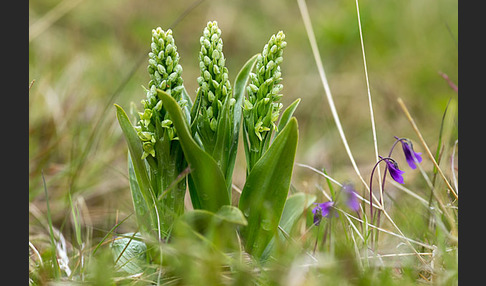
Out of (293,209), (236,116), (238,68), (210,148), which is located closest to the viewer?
(210,148)

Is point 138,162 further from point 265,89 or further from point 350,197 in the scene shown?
point 350,197

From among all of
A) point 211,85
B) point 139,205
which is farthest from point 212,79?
point 139,205

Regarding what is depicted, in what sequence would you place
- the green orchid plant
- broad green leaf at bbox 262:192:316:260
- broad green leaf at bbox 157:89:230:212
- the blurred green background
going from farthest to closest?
the blurred green background < broad green leaf at bbox 262:192:316:260 < the green orchid plant < broad green leaf at bbox 157:89:230:212

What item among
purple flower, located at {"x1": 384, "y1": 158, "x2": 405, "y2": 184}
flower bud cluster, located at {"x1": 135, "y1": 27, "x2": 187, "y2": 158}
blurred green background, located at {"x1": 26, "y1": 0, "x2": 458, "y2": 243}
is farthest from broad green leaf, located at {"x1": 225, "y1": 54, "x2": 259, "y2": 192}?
blurred green background, located at {"x1": 26, "y1": 0, "x2": 458, "y2": 243}

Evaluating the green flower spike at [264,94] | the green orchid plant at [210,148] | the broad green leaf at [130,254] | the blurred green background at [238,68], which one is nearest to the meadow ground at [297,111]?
the blurred green background at [238,68]

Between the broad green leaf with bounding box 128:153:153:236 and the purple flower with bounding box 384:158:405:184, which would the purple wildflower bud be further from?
the broad green leaf with bounding box 128:153:153:236

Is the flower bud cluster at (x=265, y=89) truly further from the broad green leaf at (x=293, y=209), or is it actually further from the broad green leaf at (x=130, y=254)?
the broad green leaf at (x=130, y=254)
